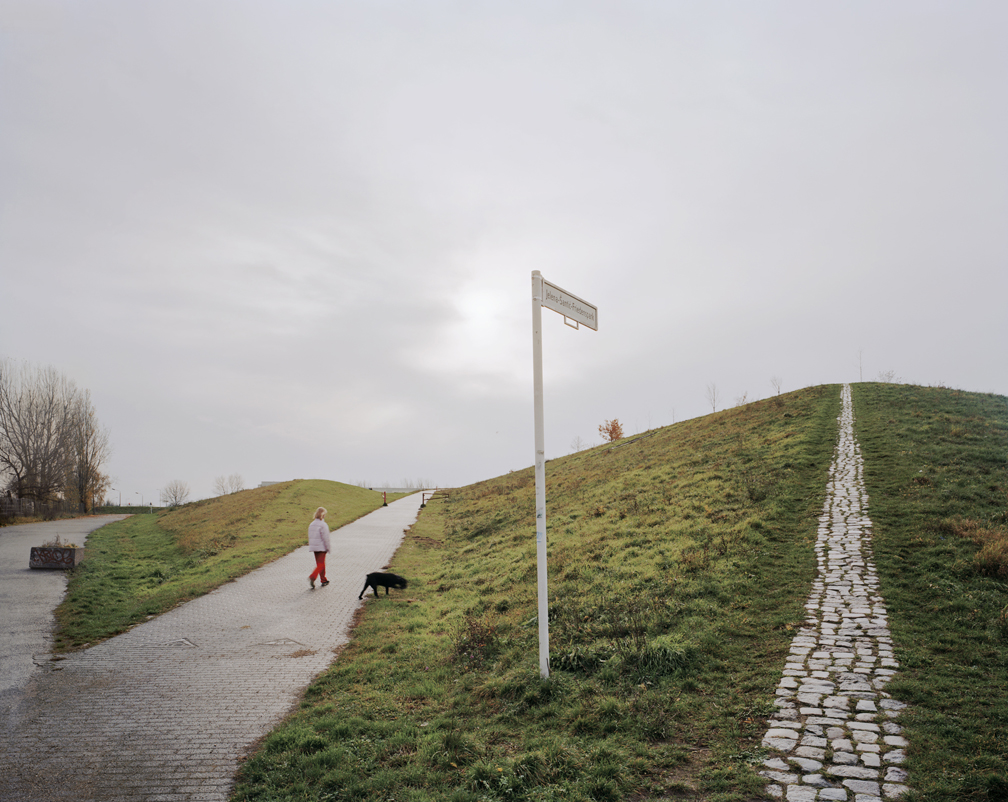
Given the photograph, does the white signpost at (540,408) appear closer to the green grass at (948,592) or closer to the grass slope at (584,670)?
the grass slope at (584,670)

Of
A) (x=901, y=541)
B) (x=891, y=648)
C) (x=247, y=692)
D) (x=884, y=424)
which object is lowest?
(x=247, y=692)

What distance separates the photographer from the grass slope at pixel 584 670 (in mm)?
5008

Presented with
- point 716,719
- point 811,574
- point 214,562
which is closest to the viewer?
point 716,719

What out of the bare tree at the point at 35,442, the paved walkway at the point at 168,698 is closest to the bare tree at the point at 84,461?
the bare tree at the point at 35,442

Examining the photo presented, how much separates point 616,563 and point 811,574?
12.2 ft

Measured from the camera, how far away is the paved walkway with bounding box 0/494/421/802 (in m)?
5.31

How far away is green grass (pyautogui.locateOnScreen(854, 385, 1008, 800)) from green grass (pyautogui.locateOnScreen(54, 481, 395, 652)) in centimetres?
1292

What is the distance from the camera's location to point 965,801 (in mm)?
4074

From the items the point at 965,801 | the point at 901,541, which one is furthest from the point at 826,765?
the point at 901,541

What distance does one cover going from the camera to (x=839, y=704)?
5.73m

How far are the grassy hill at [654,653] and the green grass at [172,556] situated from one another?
547 cm

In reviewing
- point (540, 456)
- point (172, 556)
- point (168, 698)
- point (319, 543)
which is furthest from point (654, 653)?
point (172, 556)

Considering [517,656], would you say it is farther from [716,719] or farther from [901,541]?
[901,541]

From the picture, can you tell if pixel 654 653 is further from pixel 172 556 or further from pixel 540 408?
pixel 172 556
